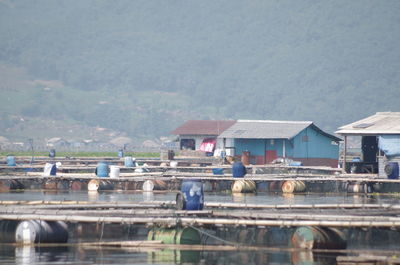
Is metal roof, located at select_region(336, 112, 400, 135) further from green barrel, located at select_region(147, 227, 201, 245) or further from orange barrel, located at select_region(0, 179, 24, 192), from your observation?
green barrel, located at select_region(147, 227, 201, 245)

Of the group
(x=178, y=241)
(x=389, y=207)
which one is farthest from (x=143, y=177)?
(x=178, y=241)

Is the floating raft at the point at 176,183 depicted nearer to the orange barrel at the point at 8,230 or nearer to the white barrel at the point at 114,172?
the white barrel at the point at 114,172

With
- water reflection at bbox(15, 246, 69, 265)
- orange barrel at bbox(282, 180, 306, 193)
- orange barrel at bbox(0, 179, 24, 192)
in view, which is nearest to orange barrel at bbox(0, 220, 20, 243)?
water reflection at bbox(15, 246, 69, 265)

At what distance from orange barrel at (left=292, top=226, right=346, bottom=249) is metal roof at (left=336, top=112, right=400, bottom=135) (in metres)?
31.1

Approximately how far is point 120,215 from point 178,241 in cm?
335

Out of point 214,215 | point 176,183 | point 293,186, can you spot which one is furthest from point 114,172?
point 214,215

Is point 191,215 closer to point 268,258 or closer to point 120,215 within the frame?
point 120,215

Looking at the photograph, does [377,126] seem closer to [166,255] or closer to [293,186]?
[293,186]

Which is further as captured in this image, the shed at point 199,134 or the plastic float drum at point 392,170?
the shed at point 199,134

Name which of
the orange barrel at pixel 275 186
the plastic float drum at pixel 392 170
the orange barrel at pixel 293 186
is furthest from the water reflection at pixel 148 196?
the plastic float drum at pixel 392 170

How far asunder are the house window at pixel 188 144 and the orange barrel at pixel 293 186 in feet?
175

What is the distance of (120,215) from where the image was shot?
107 ft

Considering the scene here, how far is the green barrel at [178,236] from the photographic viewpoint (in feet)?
97.9

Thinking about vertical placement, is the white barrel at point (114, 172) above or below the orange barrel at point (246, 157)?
below
